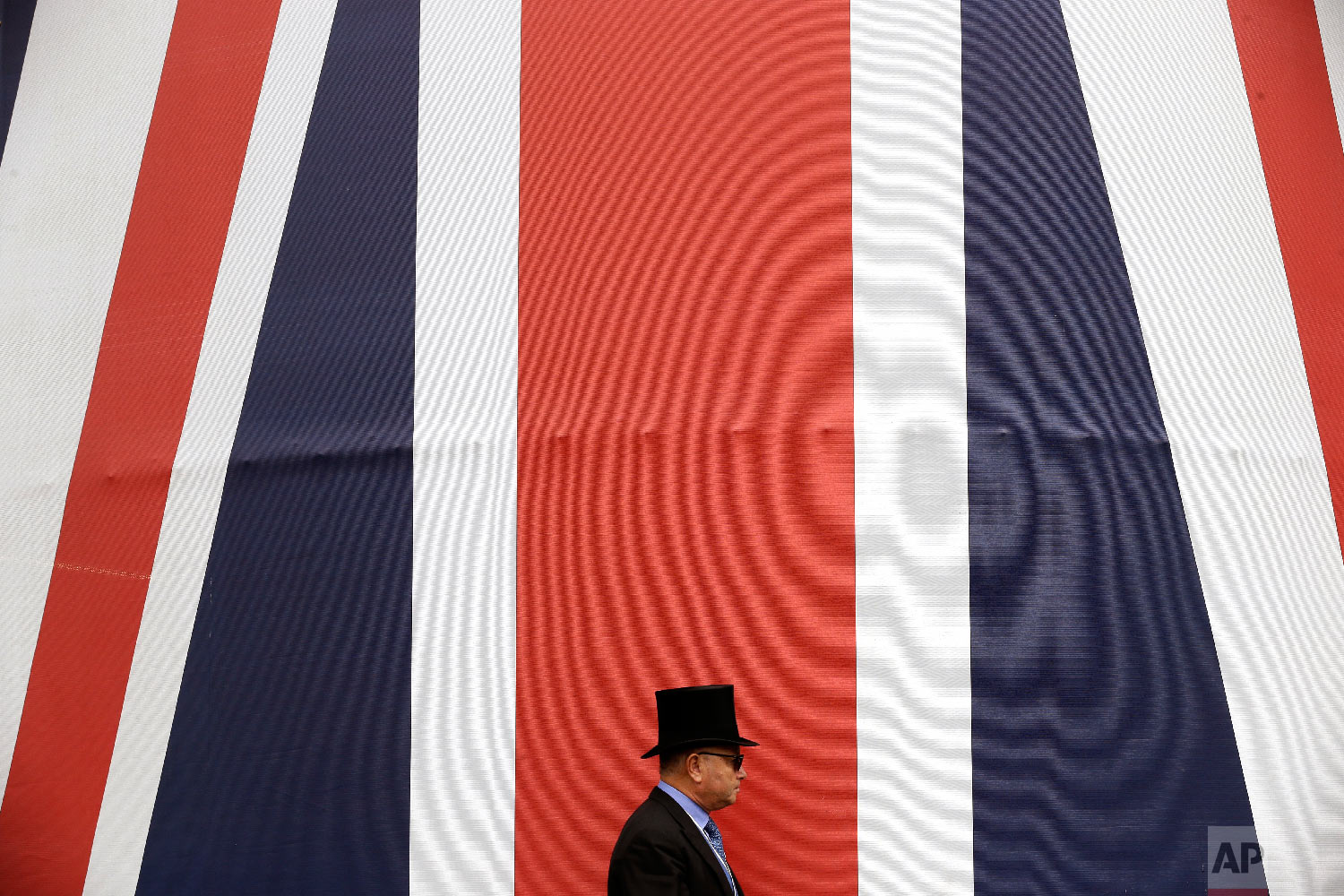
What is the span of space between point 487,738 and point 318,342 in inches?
71.8

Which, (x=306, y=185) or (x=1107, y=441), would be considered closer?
(x=1107, y=441)

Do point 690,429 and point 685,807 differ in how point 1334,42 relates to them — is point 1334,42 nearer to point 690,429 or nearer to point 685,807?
point 690,429

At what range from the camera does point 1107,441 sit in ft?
14.0

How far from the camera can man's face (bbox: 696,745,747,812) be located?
3.07 meters

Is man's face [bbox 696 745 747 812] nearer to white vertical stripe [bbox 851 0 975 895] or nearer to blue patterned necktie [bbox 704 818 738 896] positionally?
blue patterned necktie [bbox 704 818 738 896]

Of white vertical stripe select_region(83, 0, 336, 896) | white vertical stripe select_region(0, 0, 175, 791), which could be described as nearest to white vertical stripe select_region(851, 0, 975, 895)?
white vertical stripe select_region(83, 0, 336, 896)

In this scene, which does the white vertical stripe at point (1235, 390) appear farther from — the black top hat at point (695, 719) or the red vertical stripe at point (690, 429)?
the black top hat at point (695, 719)

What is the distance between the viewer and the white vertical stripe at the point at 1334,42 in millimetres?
4922

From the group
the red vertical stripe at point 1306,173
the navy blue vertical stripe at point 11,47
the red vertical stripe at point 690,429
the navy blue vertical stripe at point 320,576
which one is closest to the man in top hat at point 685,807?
the red vertical stripe at point 690,429

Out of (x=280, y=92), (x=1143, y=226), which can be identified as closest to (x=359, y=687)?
(x=280, y=92)

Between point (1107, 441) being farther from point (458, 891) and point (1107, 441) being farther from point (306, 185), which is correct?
point (306, 185)

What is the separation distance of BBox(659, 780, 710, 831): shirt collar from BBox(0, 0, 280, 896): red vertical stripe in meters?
2.83

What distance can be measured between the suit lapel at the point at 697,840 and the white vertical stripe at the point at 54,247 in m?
3.43

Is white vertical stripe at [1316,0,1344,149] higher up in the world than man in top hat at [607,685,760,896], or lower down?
higher up
